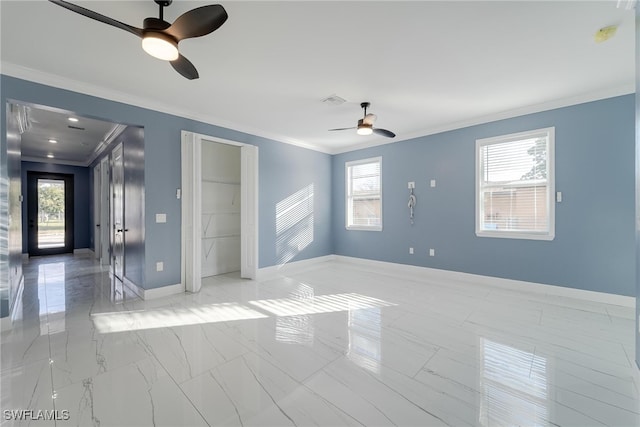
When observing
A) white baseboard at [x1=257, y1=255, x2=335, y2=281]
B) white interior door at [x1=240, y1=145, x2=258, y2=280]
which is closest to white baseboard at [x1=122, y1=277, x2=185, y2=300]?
white interior door at [x1=240, y1=145, x2=258, y2=280]

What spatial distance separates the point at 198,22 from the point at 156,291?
3482 mm

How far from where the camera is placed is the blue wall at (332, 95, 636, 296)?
3426 millimetres

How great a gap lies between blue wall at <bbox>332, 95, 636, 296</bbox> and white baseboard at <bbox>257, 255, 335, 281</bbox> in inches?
52.6

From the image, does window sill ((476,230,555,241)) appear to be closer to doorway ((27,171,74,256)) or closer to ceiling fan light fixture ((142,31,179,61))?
ceiling fan light fixture ((142,31,179,61))

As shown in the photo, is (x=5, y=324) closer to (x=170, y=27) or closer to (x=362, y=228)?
(x=170, y=27)

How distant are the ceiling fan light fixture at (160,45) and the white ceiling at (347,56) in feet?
1.03

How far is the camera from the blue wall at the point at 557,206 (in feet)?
11.2

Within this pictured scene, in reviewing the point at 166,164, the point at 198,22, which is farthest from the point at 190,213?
the point at 198,22

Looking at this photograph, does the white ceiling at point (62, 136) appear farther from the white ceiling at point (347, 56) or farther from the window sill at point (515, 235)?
the window sill at point (515, 235)

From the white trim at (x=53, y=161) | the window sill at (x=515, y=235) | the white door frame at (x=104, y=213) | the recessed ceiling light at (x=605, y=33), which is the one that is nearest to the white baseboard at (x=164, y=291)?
the white door frame at (x=104, y=213)

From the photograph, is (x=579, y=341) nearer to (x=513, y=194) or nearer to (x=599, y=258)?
(x=599, y=258)

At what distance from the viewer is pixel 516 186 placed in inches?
166

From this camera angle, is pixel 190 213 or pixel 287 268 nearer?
pixel 190 213

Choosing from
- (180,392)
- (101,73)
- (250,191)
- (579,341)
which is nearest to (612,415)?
(579,341)
